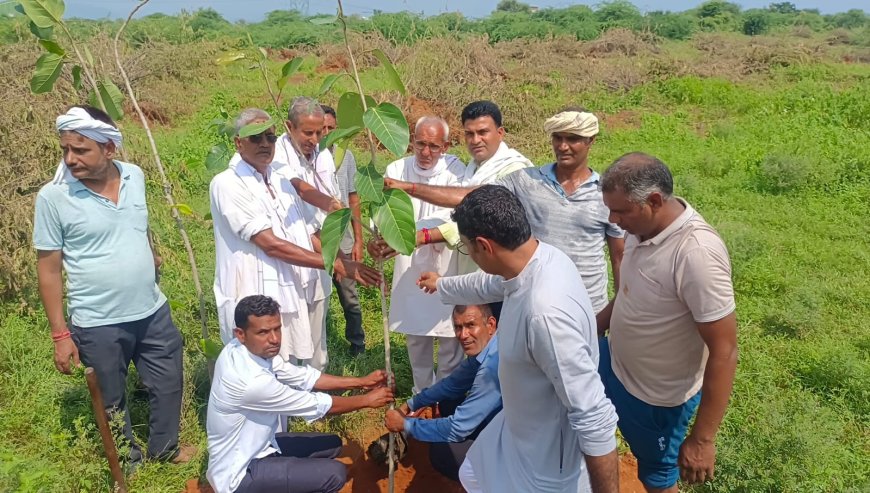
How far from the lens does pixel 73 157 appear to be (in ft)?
8.31

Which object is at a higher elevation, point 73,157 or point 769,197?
point 73,157

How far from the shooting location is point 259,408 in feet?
7.96

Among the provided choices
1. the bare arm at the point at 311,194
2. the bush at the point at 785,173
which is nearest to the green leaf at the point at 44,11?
the bare arm at the point at 311,194

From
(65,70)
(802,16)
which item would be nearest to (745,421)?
(65,70)

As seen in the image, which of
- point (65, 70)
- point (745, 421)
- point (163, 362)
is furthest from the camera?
point (65, 70)

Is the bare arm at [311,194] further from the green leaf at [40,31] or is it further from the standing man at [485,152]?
the green leaf at [40,31]

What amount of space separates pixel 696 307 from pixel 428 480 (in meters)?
1.75

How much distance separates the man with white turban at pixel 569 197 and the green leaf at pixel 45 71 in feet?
4.82

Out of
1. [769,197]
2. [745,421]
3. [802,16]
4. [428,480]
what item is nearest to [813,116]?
[769,197]

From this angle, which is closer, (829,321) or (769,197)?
(829,321)

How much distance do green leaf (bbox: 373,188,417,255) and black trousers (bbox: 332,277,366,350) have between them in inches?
82.1

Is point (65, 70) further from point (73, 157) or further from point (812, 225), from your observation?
point (812, 225)

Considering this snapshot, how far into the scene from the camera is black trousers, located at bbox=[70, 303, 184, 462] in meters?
2.77

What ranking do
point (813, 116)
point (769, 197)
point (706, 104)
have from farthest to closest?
point (706, 104)
point (813, 116)
point (769, 197)
